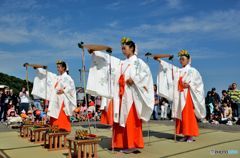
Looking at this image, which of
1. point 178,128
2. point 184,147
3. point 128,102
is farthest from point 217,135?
point 128,102

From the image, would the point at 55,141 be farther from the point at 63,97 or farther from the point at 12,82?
the point at 12,82

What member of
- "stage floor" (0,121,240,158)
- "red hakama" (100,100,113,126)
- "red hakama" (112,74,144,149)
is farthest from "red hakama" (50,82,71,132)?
"red hakama" (112,74,144,149)

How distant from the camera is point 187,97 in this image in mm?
7215

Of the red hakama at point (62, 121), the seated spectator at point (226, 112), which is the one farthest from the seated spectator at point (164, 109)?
the red hakama at point (62, 121)

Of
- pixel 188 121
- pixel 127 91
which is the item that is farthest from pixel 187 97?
pixel 127 91

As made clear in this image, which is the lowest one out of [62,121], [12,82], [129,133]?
[129,133]

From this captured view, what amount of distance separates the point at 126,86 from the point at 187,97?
2049mm

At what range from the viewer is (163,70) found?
25.2 ft

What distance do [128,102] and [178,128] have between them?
6.87ft

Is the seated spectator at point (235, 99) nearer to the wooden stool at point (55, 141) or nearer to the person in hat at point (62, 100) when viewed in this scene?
the person in hat at point (62, 100)

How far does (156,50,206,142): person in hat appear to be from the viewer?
712 cm

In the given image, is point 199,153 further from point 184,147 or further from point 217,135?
point 217,135

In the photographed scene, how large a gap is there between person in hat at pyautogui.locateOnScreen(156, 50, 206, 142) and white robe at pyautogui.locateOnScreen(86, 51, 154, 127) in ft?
5.16

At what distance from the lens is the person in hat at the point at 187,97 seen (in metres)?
7.12
